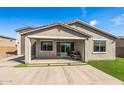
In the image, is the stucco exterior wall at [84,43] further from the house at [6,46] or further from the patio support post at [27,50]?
the house at [6,46]

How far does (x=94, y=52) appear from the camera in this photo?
62.4 feet

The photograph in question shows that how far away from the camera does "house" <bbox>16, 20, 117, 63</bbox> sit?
1623cm

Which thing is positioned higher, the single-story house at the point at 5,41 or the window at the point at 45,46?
the single-story house at the point at 5,41

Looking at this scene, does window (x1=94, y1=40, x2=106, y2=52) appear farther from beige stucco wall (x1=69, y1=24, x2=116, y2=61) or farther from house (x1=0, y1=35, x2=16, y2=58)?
house (x1=0, y1=35, x2=16, y2=58)

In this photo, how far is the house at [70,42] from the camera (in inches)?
639

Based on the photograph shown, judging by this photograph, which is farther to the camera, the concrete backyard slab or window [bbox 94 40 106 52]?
window [bbox 94 40 106 52]

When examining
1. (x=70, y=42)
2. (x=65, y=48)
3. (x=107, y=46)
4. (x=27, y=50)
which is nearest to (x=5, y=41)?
(x=65, y=48)

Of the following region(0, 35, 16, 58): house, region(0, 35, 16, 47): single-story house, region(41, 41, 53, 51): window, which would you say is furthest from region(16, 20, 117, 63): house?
region(0, 35, 16, 47): single-story house

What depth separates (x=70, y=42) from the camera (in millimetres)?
22578

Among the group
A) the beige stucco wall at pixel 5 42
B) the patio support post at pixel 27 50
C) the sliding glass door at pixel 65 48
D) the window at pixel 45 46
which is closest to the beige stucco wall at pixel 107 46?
the sliding glass door at pixel 65 48

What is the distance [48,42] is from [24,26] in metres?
12.3
